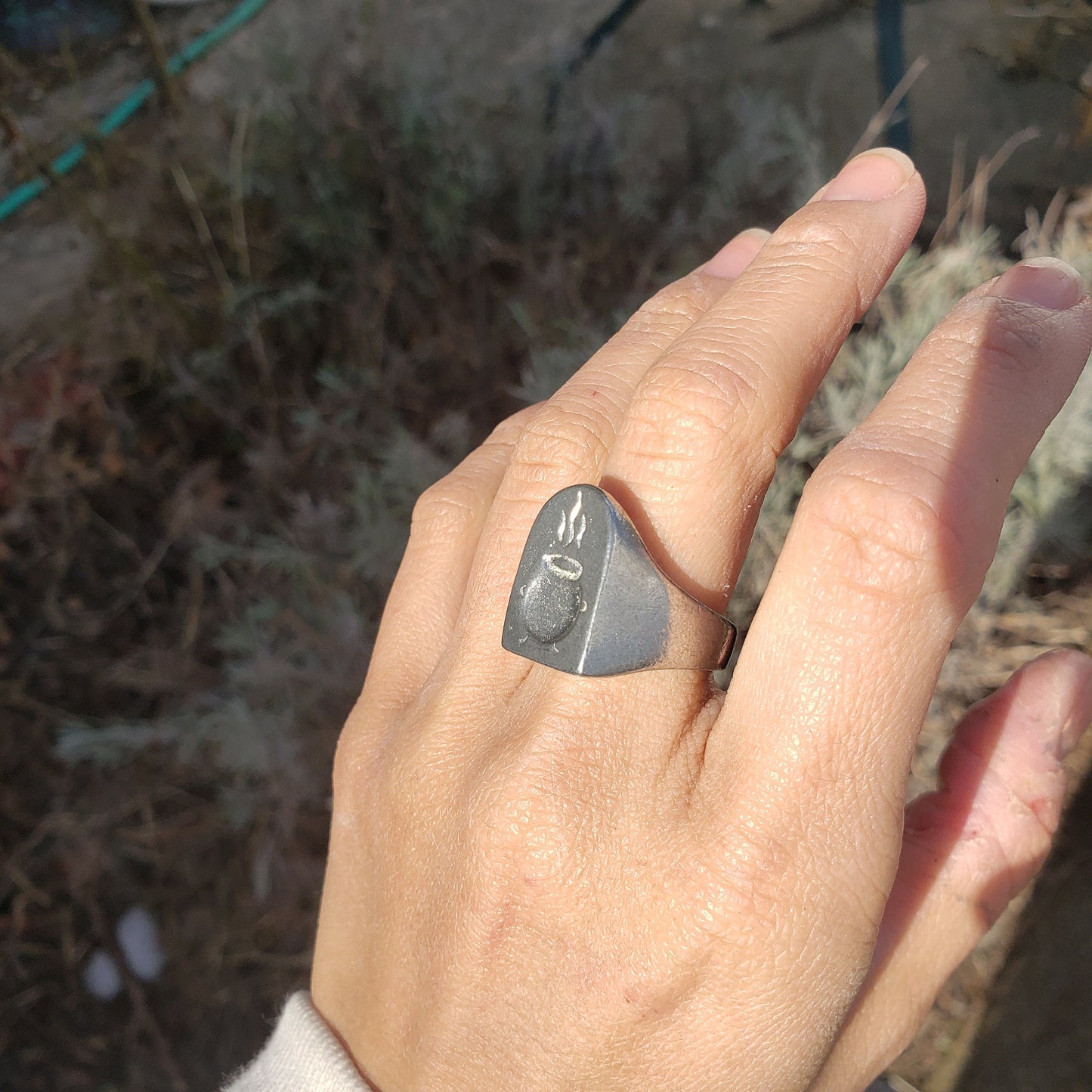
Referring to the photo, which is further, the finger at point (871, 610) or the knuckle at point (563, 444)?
the knuckle at point (563, 444)

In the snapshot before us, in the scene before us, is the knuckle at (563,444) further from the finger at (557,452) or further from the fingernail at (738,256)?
the fingernail at (738,256)

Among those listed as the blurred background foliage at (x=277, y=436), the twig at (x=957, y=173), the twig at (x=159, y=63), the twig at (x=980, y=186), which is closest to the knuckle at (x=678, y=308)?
the blurred background foliage at (x=277, y=436)

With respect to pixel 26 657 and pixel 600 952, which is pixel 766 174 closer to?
pixel 600 952

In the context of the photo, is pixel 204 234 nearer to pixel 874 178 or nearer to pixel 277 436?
pixel 277 436

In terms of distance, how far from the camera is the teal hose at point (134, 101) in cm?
362

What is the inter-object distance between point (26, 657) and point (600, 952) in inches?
97.0

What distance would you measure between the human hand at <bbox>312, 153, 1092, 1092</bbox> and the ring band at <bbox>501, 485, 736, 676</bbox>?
11 centimetres

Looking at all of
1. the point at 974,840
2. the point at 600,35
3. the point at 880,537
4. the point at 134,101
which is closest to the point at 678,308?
the point at 880,537

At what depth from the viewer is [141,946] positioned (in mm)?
2803

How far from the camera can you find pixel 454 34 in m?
4.11

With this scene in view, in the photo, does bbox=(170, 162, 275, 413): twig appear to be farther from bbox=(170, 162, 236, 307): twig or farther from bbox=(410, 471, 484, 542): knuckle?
bbox=(410, 471, 484, 542): knuckle

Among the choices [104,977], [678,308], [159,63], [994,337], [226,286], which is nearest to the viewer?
[994,337]

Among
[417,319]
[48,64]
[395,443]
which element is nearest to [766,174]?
[417,319]

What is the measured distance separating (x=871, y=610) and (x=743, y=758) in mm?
285
